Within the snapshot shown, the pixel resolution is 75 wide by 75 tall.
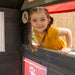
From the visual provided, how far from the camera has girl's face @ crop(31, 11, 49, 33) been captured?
1.34 metres

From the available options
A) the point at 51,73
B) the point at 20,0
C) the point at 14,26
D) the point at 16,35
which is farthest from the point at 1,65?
the point at 20,0

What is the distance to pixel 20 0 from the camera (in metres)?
1.78

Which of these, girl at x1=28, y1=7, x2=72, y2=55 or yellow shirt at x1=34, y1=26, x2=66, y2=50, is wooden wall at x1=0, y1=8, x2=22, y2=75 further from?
yellow shirt at x1=34, y1=26, x2=66, y2=50

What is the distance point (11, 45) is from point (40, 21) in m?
0.78

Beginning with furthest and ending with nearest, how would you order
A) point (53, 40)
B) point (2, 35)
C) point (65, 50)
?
point (2, 35)
point (53, 40)
point (65, 50)

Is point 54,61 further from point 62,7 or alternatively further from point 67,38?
point 62,7

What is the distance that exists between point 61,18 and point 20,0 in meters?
0.80

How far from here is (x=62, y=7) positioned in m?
1.24

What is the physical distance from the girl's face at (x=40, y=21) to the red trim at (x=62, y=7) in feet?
0.33

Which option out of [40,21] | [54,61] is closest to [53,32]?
[40,21]

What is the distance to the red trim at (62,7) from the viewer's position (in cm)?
114

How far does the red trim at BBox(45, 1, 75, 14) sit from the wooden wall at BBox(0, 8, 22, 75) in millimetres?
694

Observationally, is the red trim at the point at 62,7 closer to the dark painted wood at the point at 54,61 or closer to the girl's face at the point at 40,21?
the girl's face at the point at 40,21

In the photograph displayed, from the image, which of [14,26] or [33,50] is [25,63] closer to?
[33,50]
